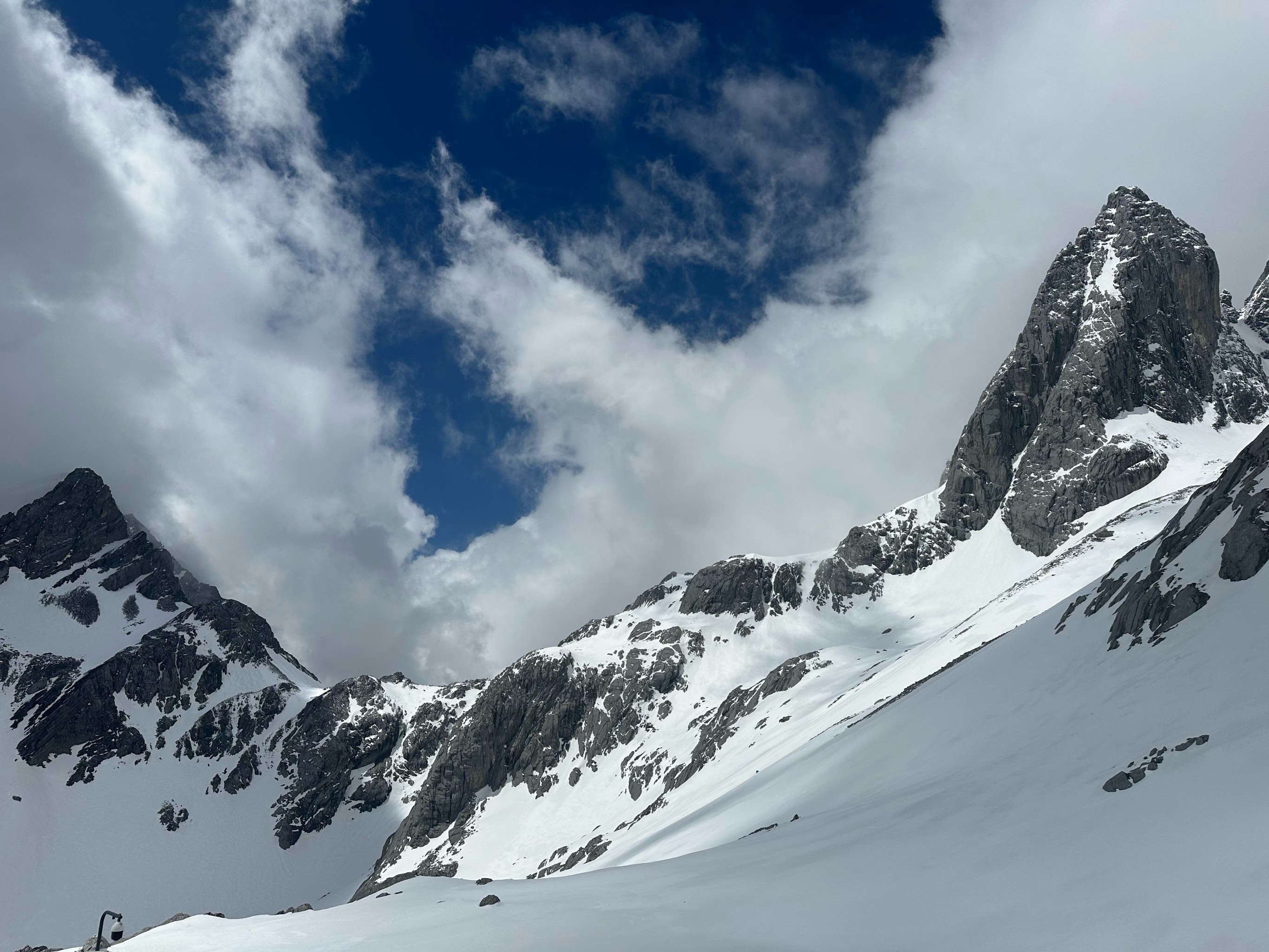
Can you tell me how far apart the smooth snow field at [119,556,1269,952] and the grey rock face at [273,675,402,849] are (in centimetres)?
16841

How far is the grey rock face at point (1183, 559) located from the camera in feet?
90.6

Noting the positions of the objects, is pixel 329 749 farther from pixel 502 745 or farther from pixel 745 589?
pixel 745 589

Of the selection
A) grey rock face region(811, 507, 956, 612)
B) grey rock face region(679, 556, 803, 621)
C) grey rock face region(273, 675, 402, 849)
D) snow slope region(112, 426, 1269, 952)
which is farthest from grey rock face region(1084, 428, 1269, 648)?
grey rock face region(273, 675, 402, 849)

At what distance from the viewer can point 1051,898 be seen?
13.6 m

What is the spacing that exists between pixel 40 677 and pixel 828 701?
17953 centimetres

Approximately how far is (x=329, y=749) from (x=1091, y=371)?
186 meters

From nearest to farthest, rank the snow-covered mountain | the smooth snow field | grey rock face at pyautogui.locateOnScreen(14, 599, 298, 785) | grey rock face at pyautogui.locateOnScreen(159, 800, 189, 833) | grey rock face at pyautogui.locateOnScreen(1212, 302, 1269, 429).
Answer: the smooth snow field < the snow-covered mountain < grey rock face at pyautogui.locateOnScreen(1212, 302, 1269, 429) < grey rock face at pyautogui.locateOnScreen(159, 800, 189, 833) < grey rock face at pyautogui.locateOnScreen(14, 599, 298, 785)

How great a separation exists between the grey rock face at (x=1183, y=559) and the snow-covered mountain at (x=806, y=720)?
0.19 metres

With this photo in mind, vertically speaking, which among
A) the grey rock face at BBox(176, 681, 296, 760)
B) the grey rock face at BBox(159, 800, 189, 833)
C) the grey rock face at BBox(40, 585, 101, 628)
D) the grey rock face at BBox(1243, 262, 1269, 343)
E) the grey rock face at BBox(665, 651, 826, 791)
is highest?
the grey rock face at BBox(40, 585, 101, 628)

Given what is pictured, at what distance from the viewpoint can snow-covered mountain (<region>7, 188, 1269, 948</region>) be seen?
1830 cm

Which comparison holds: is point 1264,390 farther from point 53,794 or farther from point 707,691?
point 53,794

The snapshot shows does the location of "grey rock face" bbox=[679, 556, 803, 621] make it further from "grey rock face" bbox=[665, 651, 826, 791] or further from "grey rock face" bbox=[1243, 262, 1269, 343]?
"grey rock face" bbox=[1243, 262, 1269, 343]

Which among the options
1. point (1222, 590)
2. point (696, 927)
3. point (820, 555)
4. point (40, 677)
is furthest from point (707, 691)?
point (40, 677)

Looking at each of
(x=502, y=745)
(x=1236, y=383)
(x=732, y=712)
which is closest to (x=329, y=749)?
(x=502, y=745)
